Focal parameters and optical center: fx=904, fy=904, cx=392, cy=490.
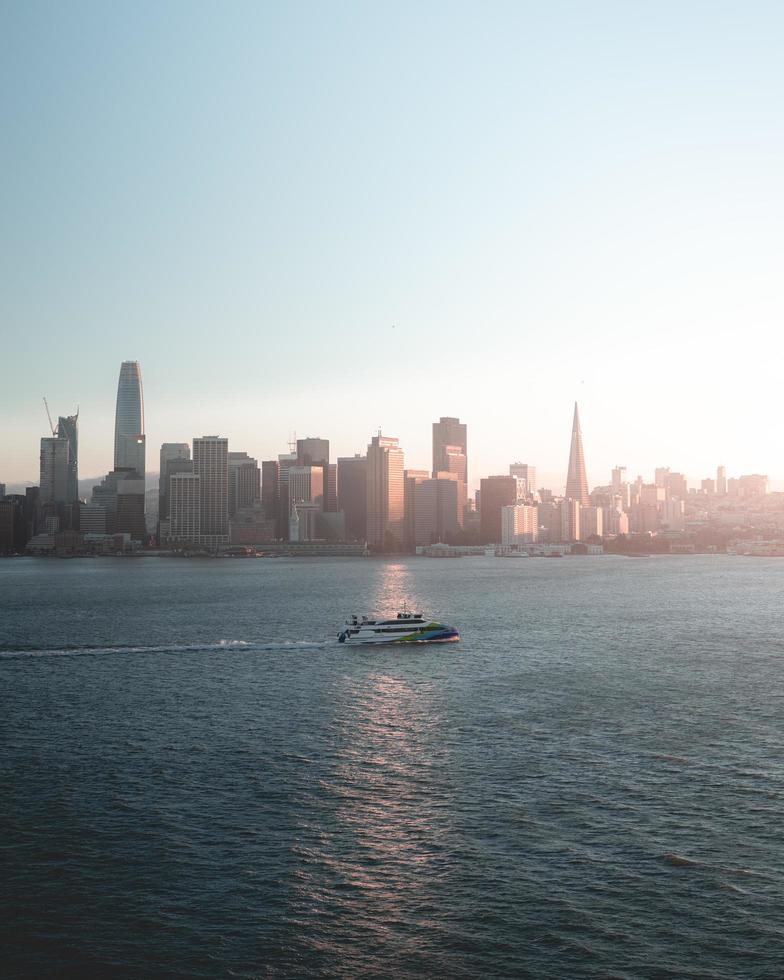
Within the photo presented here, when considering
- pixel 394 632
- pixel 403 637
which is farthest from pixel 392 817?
pixel 394 632

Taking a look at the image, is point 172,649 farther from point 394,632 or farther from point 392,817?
point 392,817

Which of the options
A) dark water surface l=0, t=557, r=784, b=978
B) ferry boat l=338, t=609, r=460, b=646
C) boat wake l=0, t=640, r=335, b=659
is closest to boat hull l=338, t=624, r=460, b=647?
ferry boat l=338, t=609, r=460, b=646

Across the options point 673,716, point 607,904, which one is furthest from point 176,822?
point 673,716

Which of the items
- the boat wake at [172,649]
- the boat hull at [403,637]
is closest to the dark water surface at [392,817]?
the boat wake at [172,649]

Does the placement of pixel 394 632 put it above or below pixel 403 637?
above

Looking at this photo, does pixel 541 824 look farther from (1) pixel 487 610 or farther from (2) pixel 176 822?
(1) pixel 487 610

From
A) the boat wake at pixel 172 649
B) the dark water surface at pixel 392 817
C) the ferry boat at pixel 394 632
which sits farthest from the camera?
the ferry boat at pixel 394 632

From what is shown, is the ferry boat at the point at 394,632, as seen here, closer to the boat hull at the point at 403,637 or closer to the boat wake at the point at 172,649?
the boat hull at the point at 403,637
